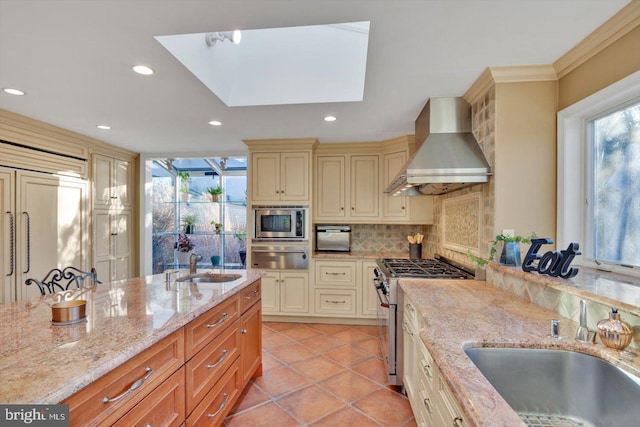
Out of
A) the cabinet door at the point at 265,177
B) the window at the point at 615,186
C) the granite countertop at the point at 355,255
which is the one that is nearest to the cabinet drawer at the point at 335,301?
the granite countertop at the point at 355,255

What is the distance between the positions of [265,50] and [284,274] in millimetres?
2573

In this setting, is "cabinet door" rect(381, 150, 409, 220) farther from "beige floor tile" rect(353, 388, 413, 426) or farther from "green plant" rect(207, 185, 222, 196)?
"green plant" rect(207, 185, 222, 196)

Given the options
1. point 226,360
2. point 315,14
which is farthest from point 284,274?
point 315,14

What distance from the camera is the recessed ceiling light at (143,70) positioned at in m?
2.05

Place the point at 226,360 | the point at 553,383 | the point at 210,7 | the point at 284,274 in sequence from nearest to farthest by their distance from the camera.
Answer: the point at 553,383 < the point at 210,7 < the point at 226,360 < the point at 284,274

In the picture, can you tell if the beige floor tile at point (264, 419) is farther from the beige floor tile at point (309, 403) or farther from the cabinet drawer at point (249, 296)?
the cabinet drawer at point (249, 296)

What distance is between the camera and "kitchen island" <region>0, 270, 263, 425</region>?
0.88 m

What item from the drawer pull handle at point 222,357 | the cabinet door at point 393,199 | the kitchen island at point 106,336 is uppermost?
the cabinet door at point 393,199

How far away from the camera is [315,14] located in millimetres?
1503

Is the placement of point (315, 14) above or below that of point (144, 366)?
above

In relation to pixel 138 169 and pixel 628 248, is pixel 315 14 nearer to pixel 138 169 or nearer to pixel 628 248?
pixel 628 248

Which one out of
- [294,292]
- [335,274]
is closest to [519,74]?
[335,274]

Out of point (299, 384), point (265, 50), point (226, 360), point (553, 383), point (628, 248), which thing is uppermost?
point (265, 50)

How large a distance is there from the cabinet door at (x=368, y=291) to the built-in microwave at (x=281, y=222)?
2.79ft
